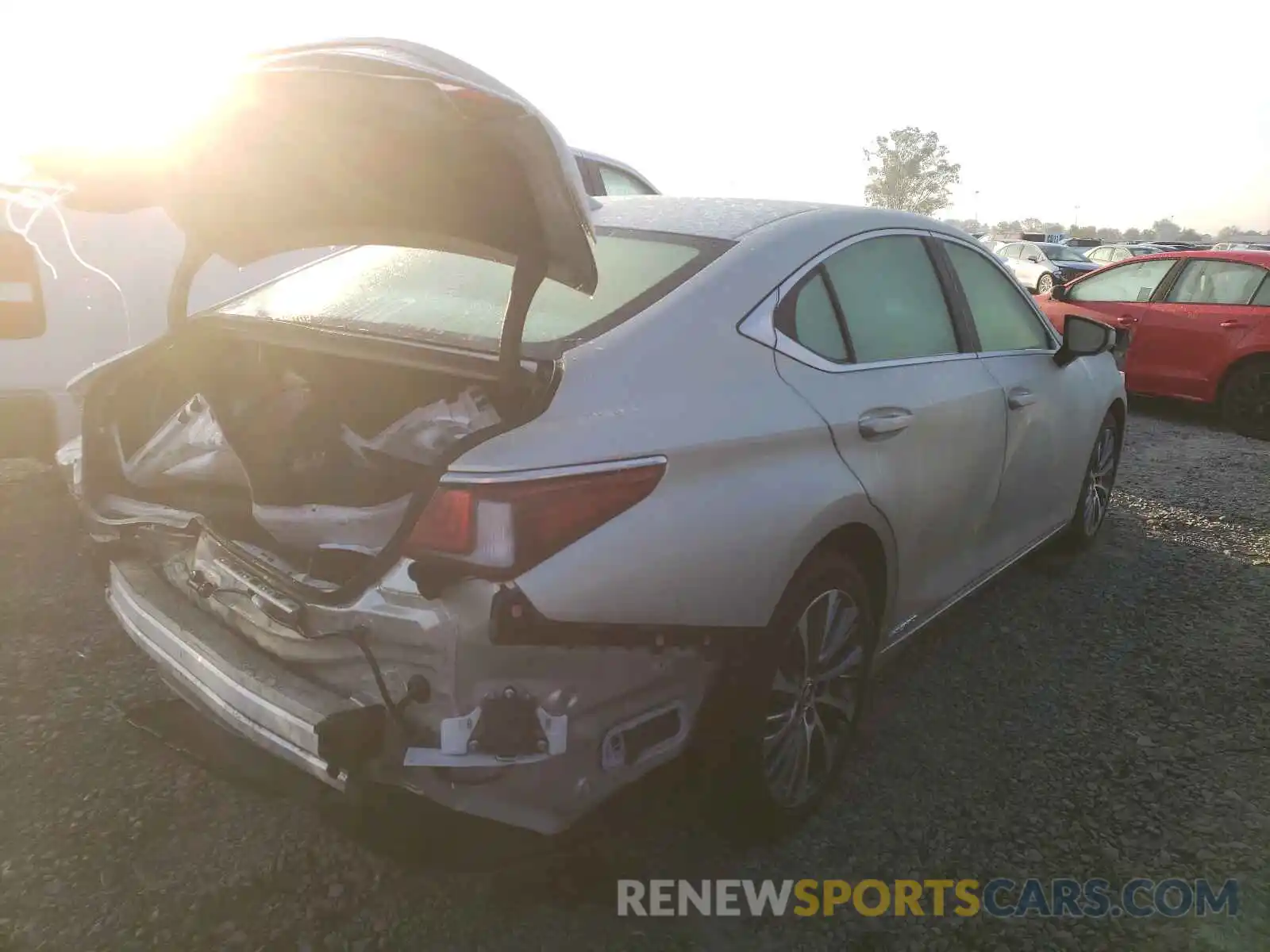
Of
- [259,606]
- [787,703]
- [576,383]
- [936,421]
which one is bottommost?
[787,703]

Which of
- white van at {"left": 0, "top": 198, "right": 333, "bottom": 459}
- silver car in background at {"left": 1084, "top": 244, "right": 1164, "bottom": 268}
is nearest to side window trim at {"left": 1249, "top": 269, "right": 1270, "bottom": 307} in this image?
white van at {"left": 0, "top": 198, "right": 333, "bottom": 459}

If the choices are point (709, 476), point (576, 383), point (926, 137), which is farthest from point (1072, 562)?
point (926, 137)

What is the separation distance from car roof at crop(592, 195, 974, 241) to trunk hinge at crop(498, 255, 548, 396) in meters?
0.74

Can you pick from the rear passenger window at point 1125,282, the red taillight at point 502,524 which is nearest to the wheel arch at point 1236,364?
the rear passenger window at point 1125,282

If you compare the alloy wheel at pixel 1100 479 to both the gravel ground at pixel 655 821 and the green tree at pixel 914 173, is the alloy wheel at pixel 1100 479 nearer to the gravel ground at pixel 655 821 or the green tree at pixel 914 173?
the gravel ground at pixel 655 821

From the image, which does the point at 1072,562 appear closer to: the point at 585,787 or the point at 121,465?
the point at 585,787

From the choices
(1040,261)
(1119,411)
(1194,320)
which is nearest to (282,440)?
(1119,411)

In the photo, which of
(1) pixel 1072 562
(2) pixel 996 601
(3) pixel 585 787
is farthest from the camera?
(1) pixel 1072 562

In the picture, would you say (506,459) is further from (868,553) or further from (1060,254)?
(1060,254)

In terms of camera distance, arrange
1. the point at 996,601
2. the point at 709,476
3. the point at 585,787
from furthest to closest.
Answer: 1. the point at 996,601
2. the point at 709,476
3. the point at 585,787

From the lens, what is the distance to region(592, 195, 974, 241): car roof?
2.64 metres

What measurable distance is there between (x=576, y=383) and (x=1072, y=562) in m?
3.77

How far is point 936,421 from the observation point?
9.61 ft

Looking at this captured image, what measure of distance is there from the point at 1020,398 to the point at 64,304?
4039mm
